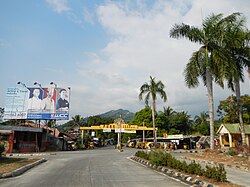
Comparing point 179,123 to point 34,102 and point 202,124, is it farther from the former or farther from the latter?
point 34,102

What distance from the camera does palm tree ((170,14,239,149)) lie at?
63.9 ft

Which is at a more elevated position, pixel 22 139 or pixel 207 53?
pixel 207 53

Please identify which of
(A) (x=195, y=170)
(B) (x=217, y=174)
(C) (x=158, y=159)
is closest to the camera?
(B) (x=217, y=174)

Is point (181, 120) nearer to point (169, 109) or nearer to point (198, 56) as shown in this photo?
point (169, 109)

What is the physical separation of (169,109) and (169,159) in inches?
2300

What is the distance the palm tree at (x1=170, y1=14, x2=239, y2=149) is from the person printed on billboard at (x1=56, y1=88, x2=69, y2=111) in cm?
2149

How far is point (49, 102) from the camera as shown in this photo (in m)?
37.1

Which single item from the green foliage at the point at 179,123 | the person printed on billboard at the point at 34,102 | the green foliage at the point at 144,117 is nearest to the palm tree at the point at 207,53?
the person printed on billboard at the point at 34,102

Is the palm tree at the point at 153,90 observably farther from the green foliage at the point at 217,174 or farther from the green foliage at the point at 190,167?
the green foliage at the point at 217,174

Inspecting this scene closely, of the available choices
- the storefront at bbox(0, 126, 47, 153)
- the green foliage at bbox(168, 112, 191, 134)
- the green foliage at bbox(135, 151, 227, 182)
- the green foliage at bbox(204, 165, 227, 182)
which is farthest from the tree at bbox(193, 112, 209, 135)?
the green foliage at bbox(204, 165, 227, 182)

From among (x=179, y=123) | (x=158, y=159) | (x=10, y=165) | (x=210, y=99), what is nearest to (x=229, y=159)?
(x=158, y=159)

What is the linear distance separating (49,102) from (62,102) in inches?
74.8

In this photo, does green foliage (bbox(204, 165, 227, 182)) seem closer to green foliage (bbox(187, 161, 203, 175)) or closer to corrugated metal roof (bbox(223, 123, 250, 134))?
green foliage (bbox(187, 161, 203, 175))

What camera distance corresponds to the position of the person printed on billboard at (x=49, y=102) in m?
36.9
